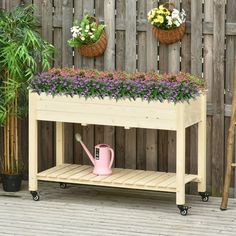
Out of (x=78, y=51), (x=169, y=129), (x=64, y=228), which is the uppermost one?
(x=78, y=51)

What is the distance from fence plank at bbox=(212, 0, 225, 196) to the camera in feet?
27.9

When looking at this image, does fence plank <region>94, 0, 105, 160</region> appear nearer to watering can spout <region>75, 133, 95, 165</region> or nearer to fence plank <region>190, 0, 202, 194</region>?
watering can spout <region>75, 133, 95, 165</region>

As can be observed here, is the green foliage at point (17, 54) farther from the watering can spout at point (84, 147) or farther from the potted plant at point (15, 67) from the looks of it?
the watering can spout at point (84, 147)

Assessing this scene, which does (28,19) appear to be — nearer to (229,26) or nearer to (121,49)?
(121,49)

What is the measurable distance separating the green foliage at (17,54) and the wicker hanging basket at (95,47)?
10.8 inches

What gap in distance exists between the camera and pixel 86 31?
8656 millimetres

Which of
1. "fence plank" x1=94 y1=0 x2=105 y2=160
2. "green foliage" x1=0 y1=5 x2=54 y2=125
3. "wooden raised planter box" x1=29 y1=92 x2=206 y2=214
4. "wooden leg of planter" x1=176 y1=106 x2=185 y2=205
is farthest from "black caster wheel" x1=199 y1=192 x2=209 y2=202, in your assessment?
"green foliage" x1=0 y1=5 x2=54 y2=125

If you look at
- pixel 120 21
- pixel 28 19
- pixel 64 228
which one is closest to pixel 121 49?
pixel 120 21

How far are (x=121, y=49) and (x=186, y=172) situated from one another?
1.16m

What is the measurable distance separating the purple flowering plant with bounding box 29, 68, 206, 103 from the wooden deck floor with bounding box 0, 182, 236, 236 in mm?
890

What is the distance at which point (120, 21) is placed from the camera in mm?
8812

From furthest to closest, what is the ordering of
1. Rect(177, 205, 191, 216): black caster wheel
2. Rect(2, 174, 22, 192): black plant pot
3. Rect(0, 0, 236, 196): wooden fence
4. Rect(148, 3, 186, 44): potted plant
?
Rect(2, 174, 22, 192): black plant pot → Rect(0, 0, 236, 196): wooden fence → Rect(148, 3, 186, 44): potted plant → Rect(177, 205, 191, 216): black caster wheel

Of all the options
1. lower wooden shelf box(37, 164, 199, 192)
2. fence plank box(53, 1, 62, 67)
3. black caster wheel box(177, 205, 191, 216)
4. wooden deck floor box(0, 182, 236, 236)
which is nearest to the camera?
wooden deck floor box(0, 182, 236, 236)

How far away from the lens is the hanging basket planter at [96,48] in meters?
8.77
